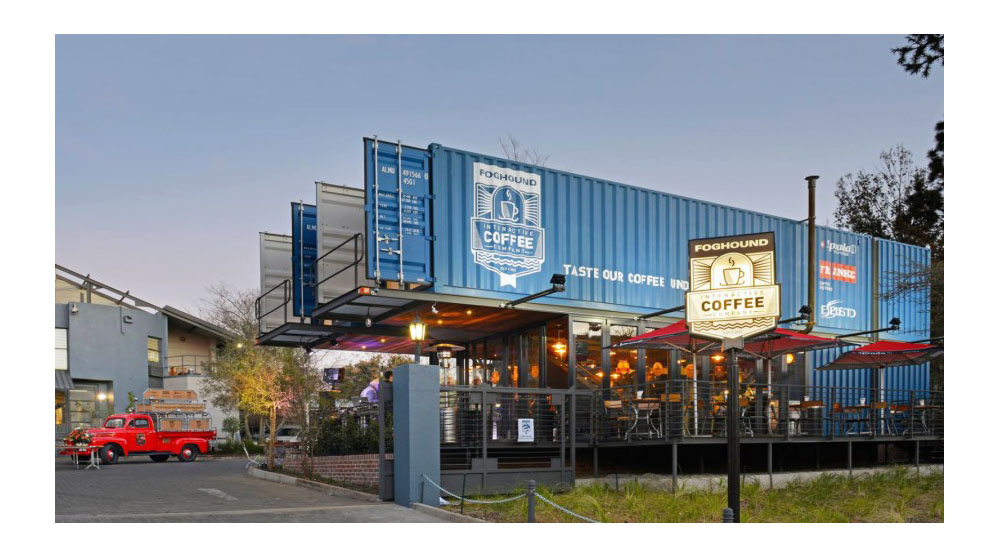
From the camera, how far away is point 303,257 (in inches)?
740

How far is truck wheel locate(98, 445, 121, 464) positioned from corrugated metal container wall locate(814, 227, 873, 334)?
63.5ft

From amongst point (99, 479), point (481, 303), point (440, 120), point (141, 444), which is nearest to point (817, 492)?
point (481, 303)

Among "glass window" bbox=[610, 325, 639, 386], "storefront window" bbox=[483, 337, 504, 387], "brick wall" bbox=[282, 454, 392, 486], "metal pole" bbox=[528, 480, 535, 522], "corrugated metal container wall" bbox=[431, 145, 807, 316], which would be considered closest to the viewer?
"metal pole" bbox=[528, 480, 535, 522]

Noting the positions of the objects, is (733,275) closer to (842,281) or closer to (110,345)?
(842,281)

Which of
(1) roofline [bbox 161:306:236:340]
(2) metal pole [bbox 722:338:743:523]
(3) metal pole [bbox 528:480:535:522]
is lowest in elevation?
(3) metal pole [bbox 528:480:535:522]

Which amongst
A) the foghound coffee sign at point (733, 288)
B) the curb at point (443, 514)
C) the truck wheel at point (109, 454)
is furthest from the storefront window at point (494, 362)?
the truck wheel at point (109, 454)

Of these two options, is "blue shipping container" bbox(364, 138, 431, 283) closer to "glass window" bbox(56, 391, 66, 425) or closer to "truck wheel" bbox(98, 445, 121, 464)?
"truck wheel" bbox(98, 445, 121, 464)

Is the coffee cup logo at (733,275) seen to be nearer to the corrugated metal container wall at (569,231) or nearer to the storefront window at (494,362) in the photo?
the corrugated metal container wall at (569,231)

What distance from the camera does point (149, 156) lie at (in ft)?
71.4

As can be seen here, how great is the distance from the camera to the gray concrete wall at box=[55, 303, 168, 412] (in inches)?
1522

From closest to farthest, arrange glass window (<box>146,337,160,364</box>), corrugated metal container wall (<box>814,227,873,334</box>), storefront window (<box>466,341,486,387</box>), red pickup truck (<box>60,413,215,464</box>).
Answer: storefront window (<box>466,341,486,387</box>) → corrugated metal container wall (<box>814,227,873,334</box>) → red pickup truck (<box>60,413,215,464</box>) → glass window (<box>146,337,160,364</box>)

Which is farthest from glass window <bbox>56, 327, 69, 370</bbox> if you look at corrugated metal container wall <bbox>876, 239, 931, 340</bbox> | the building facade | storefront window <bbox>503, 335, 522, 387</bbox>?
corrugated metal container wall <bbox>876, 239, 931, 340</bbox>

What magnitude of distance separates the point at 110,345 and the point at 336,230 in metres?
26.5

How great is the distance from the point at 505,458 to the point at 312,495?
10.8 feet
